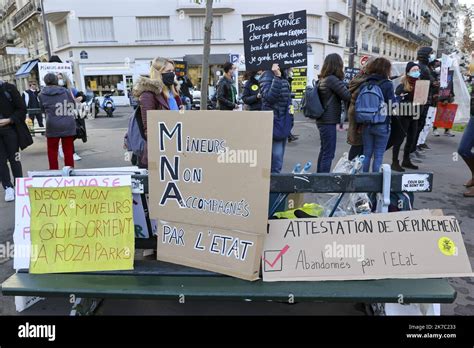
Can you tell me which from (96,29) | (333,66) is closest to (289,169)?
(333,66)

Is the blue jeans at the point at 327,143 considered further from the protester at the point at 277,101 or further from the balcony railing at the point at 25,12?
the balcony railing at the point at 25,12

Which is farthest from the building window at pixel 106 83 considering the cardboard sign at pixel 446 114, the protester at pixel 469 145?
the protester at pixel 469 145

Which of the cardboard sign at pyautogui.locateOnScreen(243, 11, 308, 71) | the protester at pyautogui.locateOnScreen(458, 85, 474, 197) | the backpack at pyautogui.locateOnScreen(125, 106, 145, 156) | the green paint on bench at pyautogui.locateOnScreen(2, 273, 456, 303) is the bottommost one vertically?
the green paint on bench at pyautogui.locateOnScreen(2, 273, 456, 303)

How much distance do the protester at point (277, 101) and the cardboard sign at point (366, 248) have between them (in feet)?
8.51

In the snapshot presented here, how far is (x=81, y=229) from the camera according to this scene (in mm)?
2412

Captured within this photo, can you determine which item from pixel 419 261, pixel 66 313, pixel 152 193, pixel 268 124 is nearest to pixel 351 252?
pixel 419 261

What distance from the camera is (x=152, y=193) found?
7.75 ft

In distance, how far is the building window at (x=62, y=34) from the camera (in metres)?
27.8

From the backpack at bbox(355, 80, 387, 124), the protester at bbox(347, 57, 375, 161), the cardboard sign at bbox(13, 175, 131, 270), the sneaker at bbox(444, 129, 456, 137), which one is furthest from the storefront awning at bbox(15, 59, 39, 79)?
the cardboard sign at bbox(13, 175, 131, 270)

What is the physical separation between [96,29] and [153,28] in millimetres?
4043

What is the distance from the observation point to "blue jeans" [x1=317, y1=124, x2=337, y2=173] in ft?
16.3

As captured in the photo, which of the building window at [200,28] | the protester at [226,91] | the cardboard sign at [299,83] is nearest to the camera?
the protester at [226,91]

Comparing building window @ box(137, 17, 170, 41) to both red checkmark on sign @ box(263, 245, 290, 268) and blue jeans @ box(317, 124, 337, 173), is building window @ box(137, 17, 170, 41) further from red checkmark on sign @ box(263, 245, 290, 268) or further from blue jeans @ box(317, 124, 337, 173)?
red checkmark on sign @ box(263, 245, 290, 268)

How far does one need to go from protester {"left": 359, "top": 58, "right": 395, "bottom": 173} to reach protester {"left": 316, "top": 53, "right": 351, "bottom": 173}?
1.01ft
